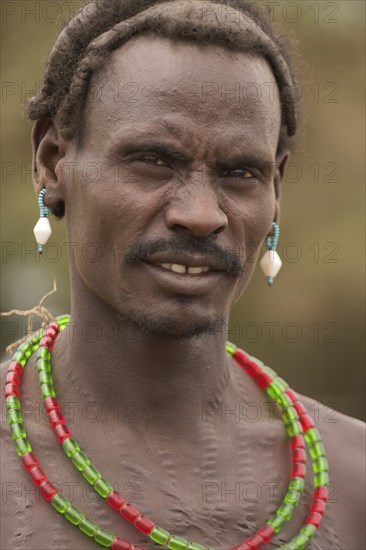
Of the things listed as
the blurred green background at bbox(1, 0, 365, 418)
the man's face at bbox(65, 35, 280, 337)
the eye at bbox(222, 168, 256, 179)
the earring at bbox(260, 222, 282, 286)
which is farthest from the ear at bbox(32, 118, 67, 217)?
the blurred green background at bbox(1, 0, 365, 418)

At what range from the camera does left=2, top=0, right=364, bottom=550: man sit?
3.56m

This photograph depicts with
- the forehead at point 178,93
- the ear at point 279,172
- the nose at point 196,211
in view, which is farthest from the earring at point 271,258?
the nose at point 196,211

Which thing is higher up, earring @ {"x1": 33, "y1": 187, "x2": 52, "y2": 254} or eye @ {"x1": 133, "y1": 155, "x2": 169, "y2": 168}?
eye @ {"x1": 133, "y1": 155, "x2": 169, "y2": 168}

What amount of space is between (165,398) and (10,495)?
0.69m

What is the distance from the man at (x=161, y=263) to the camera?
11.7 ft

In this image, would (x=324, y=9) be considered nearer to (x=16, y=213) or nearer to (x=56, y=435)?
(x=16, y=213)

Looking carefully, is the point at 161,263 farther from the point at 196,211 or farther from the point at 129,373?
the point at 129,373

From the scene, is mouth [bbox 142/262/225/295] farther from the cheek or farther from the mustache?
the cheek

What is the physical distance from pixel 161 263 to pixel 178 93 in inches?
23.3

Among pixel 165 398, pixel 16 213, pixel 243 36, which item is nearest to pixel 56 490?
pixel 165 398

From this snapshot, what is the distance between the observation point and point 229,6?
3.92 meters

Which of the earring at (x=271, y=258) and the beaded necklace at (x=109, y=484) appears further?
the earring at (x=271, y=258)

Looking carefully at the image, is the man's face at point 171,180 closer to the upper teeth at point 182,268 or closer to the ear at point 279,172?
the upper teeth at point 182,268

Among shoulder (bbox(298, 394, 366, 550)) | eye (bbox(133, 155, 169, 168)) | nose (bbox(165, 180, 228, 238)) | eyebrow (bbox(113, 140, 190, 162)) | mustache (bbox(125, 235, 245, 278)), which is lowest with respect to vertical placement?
shoulder (bbox(298, 394, 366, 550))
